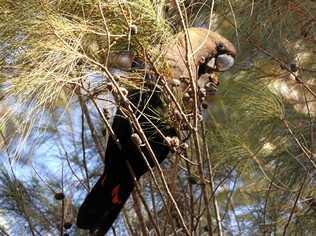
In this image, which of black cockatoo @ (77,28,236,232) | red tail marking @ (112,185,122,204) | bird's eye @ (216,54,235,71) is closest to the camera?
black cockatoo @ (77,28,236,232)

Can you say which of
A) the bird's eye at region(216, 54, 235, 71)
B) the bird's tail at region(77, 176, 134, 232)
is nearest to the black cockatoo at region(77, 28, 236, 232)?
the bird's tail at region(77, 176, 134, 232)

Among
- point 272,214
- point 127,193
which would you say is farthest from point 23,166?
point 272,214

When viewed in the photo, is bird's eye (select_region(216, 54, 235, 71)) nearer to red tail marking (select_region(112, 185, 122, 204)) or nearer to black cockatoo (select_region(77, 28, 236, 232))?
black cockatoo (select_region(77, 28, 236, 232))

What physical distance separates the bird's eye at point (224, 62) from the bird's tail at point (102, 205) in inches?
18.4

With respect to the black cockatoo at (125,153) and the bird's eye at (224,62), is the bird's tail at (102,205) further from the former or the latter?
the bird's eye at (224,62)

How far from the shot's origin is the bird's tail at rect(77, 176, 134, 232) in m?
1.83

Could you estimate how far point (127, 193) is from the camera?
1.86 metres

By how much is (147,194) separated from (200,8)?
659mm

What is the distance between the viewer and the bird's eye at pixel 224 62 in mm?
2123

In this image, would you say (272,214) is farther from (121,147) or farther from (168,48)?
(168,48)

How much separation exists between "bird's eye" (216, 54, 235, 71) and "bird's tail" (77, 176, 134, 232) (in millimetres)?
466

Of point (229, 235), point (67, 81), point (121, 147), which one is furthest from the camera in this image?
point (229, 235)

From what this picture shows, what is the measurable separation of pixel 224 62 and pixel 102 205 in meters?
0.58

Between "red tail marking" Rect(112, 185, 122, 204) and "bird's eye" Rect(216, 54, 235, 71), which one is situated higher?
"bird's eye" Rect(216, 54, 235, 71)
